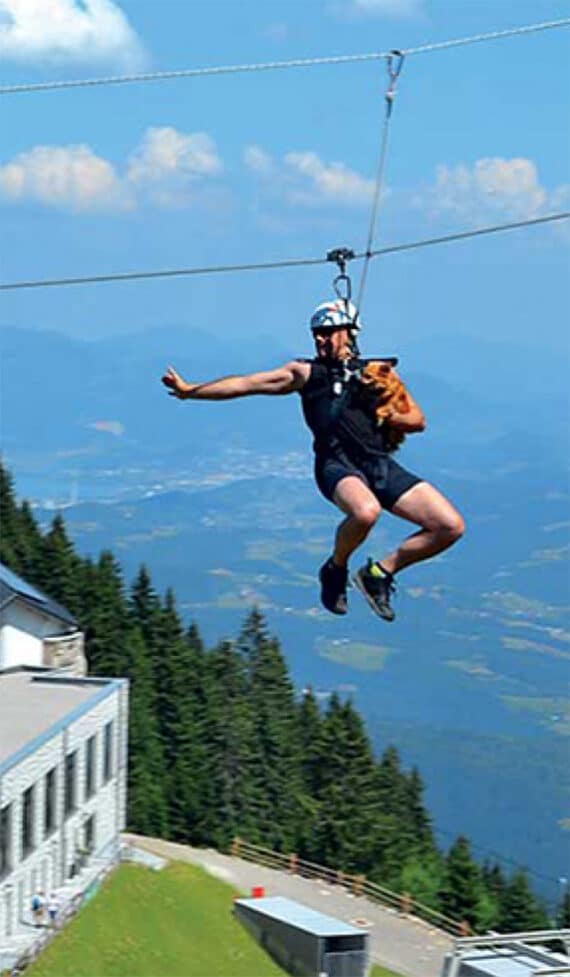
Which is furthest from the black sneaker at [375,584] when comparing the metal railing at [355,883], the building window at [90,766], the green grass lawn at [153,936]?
the metal railing at [355,883]

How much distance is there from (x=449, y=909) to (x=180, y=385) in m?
37.2

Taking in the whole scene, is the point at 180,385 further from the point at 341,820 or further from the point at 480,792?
the point at 480,792

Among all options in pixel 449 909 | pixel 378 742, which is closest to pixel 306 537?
pixel 378 742

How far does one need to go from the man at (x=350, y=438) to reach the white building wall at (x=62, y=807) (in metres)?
21.9

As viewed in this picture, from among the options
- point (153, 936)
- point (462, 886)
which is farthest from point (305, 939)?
point (462, 886)

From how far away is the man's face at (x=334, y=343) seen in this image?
8.15 m

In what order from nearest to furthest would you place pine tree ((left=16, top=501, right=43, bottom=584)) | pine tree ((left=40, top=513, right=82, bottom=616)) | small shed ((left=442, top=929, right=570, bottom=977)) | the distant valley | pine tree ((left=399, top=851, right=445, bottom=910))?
small shed ((left=442, top=929, right=570, bottom=977)), pine tree ((left=399, top=851, right=445, bottom=910)), pine tree ((left=40, top=513, right=82, bottom=616)), pine tree ((left=16, top=501, right=43, bottom=584)), the distant valley

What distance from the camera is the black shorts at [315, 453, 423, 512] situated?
8.02 meters

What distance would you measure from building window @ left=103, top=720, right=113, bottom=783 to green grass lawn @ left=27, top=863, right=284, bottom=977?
207 cm

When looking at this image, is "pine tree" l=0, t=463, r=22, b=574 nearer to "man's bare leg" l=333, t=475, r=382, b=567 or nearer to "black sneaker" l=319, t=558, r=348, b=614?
"black sneaker" l=319, t=558, r=348, b=614

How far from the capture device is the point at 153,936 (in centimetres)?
3534

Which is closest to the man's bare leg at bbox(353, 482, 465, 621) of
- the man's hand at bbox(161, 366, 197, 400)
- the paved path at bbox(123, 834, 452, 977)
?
the man's hand at bbox(161, 366, 197, 400)

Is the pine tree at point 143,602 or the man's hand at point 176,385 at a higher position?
the pine tree at point 143,602

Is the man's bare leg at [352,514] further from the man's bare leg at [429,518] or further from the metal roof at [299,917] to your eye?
the metal roof at [299,917]
